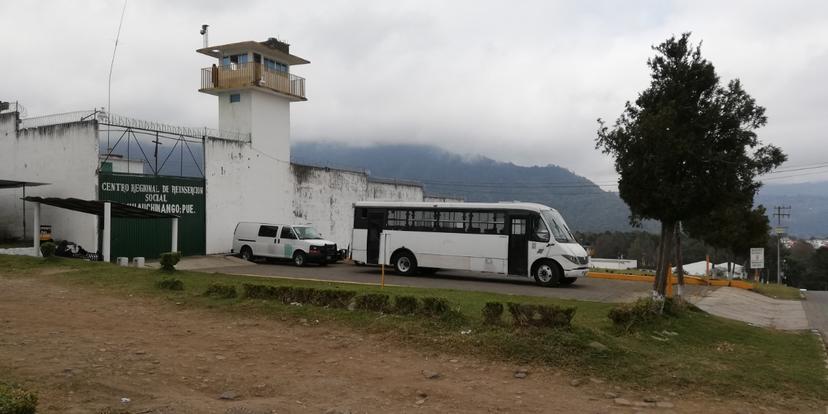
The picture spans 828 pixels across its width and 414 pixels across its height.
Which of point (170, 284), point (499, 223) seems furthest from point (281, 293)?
point (499, 223)

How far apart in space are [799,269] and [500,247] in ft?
203

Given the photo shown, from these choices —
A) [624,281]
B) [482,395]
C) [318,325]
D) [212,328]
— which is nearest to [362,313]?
[318,325]

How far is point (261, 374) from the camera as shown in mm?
7098

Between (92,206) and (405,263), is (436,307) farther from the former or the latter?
(92,206)

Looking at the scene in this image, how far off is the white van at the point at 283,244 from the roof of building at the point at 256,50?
27.6 feet

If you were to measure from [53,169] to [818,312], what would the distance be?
26.3 meters

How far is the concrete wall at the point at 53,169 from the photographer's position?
868 inches

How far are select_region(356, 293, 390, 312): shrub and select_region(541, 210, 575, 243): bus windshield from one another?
30.8 feet

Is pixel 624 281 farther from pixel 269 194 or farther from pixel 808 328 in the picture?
pixel 269 194

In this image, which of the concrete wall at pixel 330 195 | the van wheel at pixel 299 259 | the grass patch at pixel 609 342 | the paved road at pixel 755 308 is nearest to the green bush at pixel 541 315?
the grass patch at pixel 609 342

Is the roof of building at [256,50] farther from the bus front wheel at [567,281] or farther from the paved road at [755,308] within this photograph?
→ the paved road at [755,308]

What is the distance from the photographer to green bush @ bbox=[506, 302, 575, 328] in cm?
855

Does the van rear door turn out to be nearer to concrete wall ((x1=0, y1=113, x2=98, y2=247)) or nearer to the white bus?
the white bus

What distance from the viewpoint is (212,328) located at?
9.64 m
